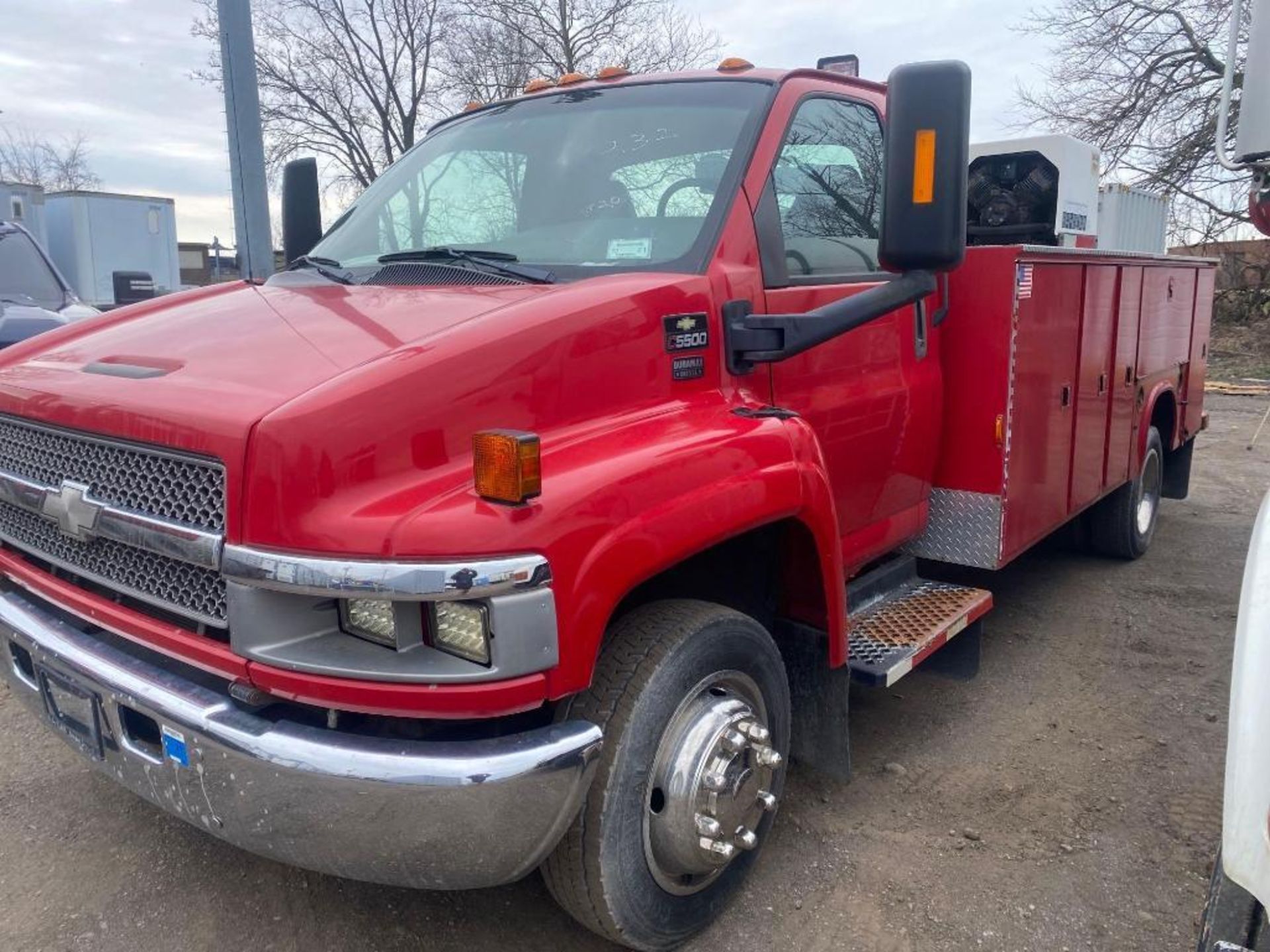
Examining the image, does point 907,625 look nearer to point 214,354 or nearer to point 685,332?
point 685,332

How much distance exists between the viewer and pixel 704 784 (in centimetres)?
254

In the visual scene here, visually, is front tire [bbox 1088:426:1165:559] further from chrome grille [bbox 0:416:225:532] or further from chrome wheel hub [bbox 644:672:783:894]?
chrome grille [bbox 0:416:225:532]

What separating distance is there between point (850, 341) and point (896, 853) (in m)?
1.60

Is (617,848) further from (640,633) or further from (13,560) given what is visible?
(13,560)

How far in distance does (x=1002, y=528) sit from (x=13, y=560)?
10.9 feet

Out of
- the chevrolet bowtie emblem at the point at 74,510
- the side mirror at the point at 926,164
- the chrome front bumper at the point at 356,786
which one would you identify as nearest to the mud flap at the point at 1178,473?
the side mirror at the point at 926,164

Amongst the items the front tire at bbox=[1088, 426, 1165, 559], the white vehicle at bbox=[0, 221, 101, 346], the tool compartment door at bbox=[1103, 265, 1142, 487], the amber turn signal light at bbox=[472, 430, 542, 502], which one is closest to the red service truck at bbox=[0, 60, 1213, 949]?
the amber turn signal light at bbox=[472, 430, 542, 502]

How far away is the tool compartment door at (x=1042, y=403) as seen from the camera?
13.0 feet

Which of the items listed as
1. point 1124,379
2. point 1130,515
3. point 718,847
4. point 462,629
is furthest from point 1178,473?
point 462,629

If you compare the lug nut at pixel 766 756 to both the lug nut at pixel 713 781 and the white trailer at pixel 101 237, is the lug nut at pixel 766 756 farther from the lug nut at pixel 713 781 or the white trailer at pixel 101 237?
the white trailer at pixel 101 237

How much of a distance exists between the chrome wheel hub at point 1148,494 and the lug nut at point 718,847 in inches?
175

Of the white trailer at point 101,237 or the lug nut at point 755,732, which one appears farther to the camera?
the white trailer at point 101,237

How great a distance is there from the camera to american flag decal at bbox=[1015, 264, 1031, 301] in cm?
383

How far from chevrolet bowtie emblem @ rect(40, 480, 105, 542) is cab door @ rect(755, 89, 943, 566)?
5.95 ft
